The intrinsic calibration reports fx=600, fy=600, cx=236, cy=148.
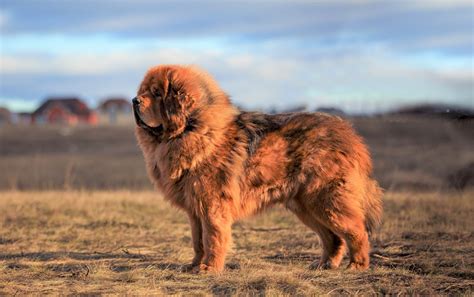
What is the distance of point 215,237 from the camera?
6.79m

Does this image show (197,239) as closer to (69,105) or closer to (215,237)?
(215,237)

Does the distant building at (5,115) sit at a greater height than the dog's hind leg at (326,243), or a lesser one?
greater

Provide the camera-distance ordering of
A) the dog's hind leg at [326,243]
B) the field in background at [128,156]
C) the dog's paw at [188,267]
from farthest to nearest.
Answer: the field in background at [128,156], the dog's hind leg at [326,243], the dog's paw at [188,267]

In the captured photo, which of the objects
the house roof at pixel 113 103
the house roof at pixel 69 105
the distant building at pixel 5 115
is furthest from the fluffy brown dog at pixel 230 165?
the house roof at pixel 113 103

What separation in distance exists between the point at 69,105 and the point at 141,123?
61031mm

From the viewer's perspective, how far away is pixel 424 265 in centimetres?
706

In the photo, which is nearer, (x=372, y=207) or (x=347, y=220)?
(x=347, y=220)

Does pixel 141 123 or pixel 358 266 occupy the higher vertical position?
pixel 141 123

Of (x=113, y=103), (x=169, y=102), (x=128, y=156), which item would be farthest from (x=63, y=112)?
(x=169, y=102)

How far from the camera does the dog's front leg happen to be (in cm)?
676

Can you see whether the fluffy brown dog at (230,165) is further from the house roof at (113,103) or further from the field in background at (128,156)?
the house roof at (113,103)

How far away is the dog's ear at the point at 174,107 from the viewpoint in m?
6.91

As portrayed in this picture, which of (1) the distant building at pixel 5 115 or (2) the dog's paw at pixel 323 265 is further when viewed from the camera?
(1) the distant building at pixel 5 115

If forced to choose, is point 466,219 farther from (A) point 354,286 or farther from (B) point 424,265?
(A) point 354,286
